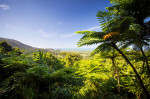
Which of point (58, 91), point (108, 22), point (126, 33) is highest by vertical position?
point (108, 22)

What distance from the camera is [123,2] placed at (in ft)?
4.33

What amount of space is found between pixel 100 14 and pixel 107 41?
2.13ft

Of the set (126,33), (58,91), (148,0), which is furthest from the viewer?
(58,91)

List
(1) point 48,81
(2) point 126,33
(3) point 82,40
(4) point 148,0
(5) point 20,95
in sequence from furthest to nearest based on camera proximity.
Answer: (1) point 48,81 < (3) point 82,40 < (5) point 20,95 < (2) point 126,33 < (4) point 148,0

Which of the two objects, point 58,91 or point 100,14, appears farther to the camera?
point 58,91

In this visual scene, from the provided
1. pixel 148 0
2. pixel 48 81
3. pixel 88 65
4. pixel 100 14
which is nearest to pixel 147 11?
pixel 148 0

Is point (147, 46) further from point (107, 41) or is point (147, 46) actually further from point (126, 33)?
point (107, 41)

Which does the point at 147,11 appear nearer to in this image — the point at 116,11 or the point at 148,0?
the point at 148,0

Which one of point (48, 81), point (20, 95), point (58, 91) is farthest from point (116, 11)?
point (20, 95)

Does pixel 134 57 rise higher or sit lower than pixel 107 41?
lower

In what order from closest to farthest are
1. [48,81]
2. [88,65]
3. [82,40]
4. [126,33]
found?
[126,33]
[82,40]
[48,81]
[88,65]

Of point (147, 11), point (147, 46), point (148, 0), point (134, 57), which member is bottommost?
point (134, 57)

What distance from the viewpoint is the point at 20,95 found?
59.0 inches

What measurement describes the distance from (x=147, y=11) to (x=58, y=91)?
8.75 feet
